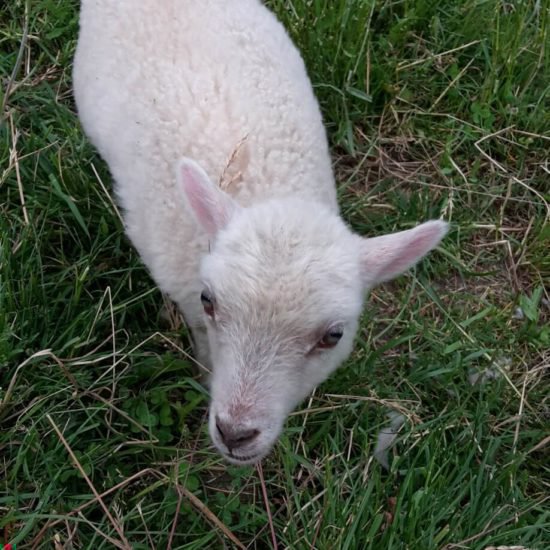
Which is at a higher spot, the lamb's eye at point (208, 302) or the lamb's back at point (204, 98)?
the lamb's back at point (204, 98)

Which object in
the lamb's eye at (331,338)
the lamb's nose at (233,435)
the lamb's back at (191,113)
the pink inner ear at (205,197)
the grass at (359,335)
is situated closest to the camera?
the lamb's nose at (233,435)

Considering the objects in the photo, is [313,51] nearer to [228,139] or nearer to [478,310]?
[228,139]

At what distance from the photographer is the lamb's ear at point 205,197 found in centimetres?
264

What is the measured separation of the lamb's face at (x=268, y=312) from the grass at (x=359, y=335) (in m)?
0.55

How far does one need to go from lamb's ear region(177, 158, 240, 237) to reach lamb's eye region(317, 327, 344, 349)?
0.56m

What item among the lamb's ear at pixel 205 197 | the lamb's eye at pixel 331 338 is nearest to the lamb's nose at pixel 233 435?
the lamb's eye at pixel 331 338

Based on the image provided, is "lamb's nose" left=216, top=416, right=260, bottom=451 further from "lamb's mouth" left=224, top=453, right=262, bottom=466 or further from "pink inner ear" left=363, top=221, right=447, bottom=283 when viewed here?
"pink inner ear" left=363, top=221, right=447, bottom=283

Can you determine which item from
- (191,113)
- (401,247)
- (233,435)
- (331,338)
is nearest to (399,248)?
(401,247)

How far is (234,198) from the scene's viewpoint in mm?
2984

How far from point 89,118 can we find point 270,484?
1988 millimetres

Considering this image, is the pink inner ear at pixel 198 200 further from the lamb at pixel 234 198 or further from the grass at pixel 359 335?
the grass at pixel 359 335

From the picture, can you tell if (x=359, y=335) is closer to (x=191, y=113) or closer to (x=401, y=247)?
(x=401, y=247)

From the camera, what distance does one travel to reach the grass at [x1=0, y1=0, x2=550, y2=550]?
2.89 metres

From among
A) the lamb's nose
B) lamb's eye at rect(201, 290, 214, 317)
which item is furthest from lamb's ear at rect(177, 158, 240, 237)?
the lamb's nose
